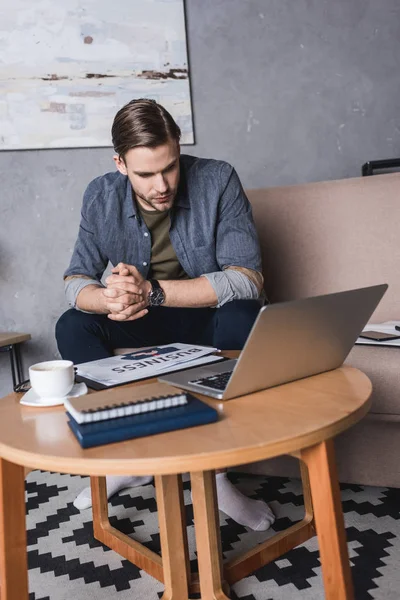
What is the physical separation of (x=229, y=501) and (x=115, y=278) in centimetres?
60

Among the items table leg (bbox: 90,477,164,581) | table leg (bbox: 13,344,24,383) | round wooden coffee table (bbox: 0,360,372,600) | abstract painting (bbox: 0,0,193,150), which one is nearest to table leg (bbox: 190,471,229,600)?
round wooden coffee table (bbox: 0,360,372,600)

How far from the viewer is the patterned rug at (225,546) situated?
3.64ft

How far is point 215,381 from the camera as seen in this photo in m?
0.93

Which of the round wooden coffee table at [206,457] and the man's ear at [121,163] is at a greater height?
the man's ear at [121,163]

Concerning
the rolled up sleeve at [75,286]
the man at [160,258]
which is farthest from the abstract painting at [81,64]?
the rolled up sleeve at [75,286]

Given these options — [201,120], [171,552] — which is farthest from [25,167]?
[171,552]

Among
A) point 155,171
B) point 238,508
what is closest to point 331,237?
point 155,171

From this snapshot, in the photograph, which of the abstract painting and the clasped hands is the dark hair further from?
the abstract painting

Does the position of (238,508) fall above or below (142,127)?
below

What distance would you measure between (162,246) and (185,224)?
0.10 meters

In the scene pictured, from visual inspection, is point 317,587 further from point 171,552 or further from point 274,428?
point 274,428

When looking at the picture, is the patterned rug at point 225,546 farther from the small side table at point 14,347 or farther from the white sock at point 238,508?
the small side table at point 14,347

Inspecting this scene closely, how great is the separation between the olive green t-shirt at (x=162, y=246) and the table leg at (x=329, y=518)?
106 centimetres

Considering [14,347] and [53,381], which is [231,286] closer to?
[53,381]
